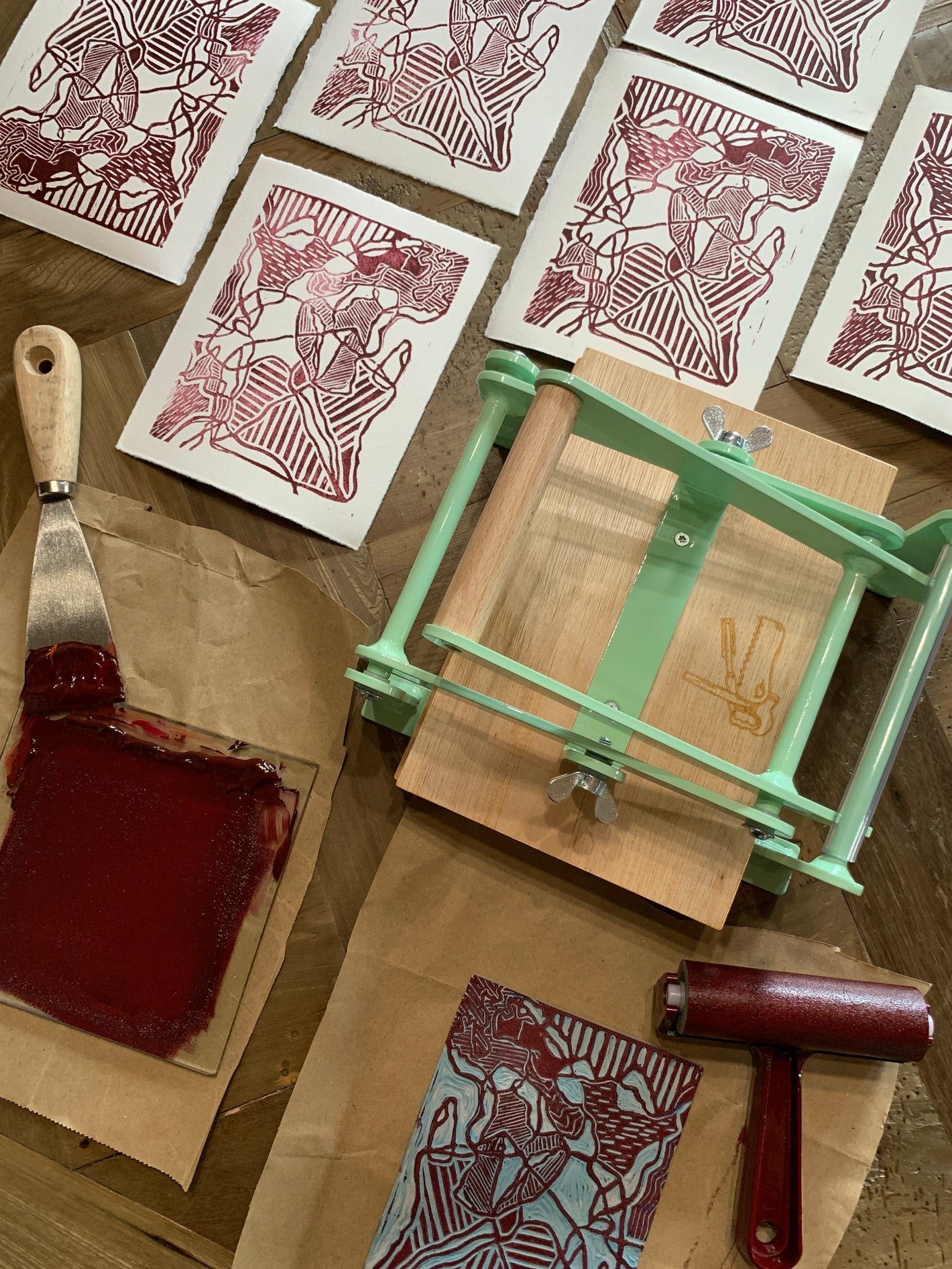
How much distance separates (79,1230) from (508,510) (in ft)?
2.50

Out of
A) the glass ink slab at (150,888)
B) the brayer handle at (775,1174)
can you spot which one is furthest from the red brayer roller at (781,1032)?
the glass ink slab at (150,888)

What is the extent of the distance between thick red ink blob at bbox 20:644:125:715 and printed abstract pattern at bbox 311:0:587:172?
2.11 feet

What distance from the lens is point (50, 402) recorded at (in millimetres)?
912

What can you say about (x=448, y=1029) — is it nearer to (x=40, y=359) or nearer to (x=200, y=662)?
(x=200, y=662)

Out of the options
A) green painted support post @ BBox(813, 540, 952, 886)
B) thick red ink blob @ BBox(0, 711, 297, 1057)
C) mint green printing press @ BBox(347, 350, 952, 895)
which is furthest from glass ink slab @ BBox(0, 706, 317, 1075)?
green painted support post @ BBox(813, 540, 952, 886)

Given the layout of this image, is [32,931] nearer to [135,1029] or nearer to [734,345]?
[135,1029]

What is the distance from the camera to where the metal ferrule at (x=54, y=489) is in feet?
2.94

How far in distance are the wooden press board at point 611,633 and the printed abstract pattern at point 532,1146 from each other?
0.17m

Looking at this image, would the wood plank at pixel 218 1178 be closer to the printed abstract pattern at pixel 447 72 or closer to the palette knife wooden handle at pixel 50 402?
the palette knife wooden handle at pixel 50 402

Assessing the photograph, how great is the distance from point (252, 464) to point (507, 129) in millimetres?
463

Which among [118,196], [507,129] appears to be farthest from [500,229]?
[118,196]

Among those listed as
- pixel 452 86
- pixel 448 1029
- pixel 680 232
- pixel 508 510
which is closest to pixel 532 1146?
pixel 448 1029

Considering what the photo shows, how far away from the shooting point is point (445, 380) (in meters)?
0.93

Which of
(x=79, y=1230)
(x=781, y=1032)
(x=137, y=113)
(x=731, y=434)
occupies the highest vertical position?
(x=137, y=113)
